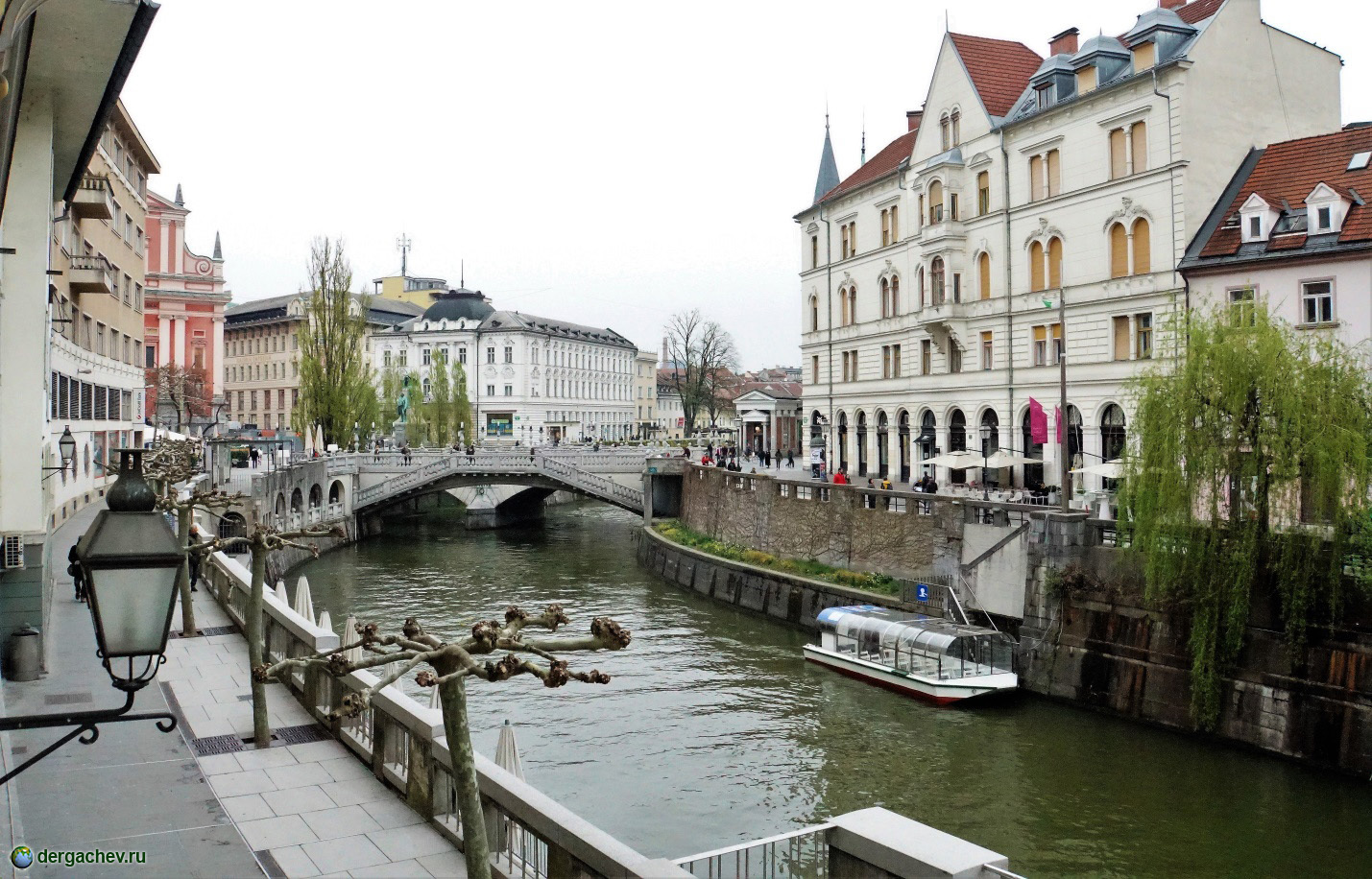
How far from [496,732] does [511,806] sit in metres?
14.1

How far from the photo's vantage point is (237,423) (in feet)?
394

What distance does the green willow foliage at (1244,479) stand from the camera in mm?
20844

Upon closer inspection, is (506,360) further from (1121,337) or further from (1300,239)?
(1300,239)

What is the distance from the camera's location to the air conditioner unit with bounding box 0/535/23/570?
55.1 ft

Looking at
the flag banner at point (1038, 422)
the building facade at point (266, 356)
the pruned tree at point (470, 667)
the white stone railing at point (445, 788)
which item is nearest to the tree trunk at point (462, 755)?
the pruned tree at point (470, 667)

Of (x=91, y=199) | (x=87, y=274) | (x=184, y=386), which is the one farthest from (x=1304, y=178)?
(x=184, y=386)

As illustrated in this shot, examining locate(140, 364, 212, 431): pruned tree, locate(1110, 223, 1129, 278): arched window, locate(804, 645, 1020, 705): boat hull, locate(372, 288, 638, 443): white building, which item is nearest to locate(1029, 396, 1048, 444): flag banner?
locate(1110, 223, 1129, 278): arched window

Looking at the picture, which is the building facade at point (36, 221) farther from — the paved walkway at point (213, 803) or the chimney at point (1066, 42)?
the chimney at point (1066, 42)

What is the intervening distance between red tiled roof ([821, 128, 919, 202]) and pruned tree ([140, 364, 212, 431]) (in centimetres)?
3586

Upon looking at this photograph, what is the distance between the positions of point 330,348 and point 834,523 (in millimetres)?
37394

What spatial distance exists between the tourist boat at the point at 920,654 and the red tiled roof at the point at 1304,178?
536 inches

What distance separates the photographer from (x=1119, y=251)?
119 feet

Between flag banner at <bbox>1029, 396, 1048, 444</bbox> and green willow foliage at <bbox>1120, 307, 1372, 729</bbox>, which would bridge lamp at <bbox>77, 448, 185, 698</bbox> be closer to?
green willow foliage at <bbox>1120, 307, 1372, 729</bbox>

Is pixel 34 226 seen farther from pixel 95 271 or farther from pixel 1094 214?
pixel 1094 214
